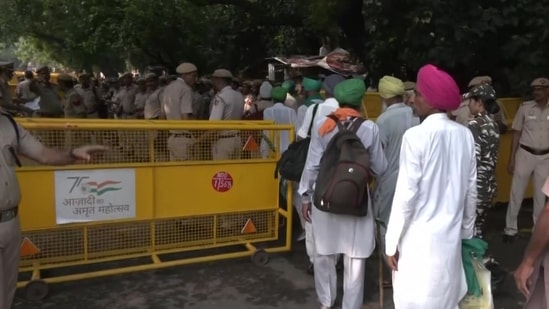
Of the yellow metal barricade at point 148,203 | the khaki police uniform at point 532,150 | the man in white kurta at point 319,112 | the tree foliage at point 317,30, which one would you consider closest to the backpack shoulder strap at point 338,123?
the man in white kurta at point 319,112

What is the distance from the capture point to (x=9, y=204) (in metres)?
3.04

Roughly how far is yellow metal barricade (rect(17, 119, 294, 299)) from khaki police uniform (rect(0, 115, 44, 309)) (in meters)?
0.98

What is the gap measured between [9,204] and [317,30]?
10.9 meters

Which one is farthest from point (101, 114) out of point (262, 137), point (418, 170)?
point (418, 170)

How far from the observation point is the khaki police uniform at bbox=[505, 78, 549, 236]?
574cm

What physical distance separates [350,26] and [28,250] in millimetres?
9431

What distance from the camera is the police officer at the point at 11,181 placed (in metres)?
3.02

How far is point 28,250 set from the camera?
432 cm

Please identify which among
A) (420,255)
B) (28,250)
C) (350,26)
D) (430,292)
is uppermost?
(350,26)

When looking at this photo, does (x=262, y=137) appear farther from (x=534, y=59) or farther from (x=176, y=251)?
(x=534, y=59)

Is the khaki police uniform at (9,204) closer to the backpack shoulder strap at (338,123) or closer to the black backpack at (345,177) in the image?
the black backpack at (345,177)

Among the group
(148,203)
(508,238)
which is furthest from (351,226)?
(508,238)

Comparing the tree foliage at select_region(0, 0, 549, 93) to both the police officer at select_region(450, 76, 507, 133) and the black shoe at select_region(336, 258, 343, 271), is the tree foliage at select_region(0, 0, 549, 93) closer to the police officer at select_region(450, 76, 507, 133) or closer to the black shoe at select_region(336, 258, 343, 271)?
the police officer at select_region(450, 76, 507, 133)

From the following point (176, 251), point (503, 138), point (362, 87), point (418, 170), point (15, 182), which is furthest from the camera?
point (503, 138)
